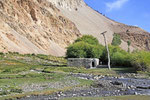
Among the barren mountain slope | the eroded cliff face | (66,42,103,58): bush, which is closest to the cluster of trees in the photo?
(66,42,103,58): bush

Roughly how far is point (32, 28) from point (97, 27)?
280 feet

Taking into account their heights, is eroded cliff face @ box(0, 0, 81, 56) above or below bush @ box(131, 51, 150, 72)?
above

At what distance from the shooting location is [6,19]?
8162 cm

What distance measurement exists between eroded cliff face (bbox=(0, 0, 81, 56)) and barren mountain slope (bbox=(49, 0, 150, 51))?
126 ft

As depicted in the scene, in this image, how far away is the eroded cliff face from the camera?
74.1m

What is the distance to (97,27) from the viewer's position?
16750 centimetres

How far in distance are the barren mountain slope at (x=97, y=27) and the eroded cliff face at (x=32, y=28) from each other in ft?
126

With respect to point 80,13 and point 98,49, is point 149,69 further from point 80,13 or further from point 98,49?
point 80,13

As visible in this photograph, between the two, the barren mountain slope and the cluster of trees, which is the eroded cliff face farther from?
the barren mountain slope

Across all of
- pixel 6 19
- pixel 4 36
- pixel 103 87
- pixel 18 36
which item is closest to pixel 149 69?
pixel 103 87

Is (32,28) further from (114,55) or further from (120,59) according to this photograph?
(120,59)

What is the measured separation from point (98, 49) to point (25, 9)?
175 feet

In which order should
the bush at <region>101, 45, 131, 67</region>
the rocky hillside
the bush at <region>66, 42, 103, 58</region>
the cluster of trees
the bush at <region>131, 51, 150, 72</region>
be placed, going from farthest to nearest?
the rocky hillside
the bush at <region>66, 42, 103, 58</region>
the bush at <region>101, 45, 131, 67</region>
the cluster of trees
the bush at <region>131, 51, 150, 72</region>

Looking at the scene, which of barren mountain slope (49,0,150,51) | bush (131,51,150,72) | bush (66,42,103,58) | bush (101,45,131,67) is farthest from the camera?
barren mountain slope (49,0,150,51)
